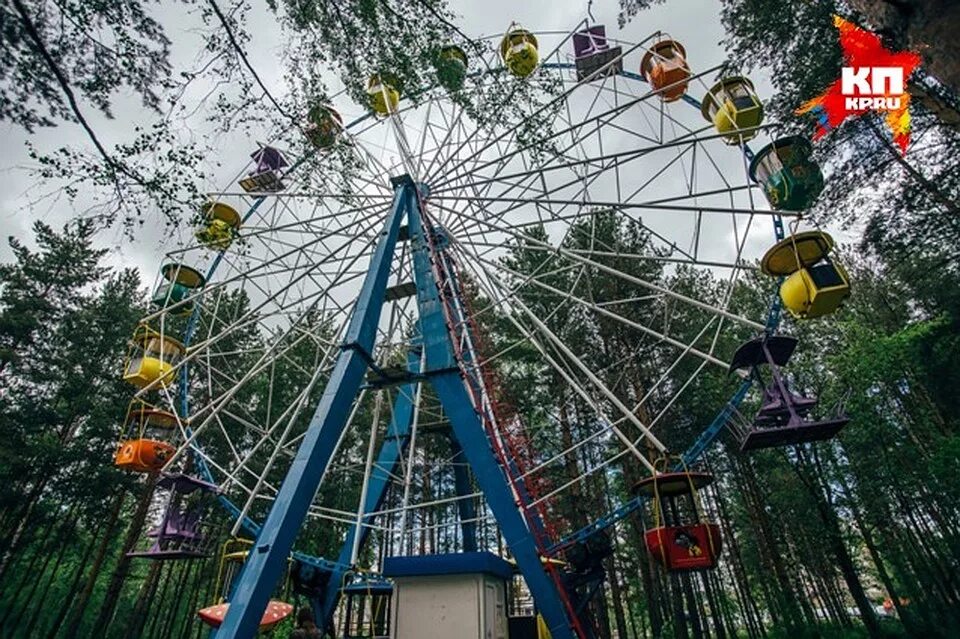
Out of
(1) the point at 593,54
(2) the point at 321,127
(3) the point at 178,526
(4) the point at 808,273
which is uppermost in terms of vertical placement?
(1) the point at 593,54

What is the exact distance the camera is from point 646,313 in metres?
17.5

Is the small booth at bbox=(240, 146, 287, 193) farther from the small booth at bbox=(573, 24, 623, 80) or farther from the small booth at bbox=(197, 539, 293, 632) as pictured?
the small booth at bbox=(197, 539, 293, 632)

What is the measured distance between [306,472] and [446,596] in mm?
3778

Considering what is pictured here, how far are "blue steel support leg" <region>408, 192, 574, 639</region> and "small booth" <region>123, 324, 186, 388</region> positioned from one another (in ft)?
17.0

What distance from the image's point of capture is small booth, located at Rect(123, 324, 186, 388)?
934 cm

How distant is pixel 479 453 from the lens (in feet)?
23.8

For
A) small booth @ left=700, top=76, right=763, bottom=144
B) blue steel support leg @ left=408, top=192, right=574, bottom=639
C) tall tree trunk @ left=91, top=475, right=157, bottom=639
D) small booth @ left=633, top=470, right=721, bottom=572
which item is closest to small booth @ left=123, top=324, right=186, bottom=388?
blue steel support leg @ left=408, top=192, right=574, bottom=639

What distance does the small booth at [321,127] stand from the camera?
545cm

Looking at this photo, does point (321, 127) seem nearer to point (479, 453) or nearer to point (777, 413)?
point (479, 453)

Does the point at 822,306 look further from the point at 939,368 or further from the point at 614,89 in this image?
the point at 939,368

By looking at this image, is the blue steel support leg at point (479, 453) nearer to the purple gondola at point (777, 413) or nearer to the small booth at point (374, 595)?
the small booth at point (374, 595)

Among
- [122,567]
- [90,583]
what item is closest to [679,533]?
[122,567]

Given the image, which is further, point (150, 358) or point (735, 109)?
point (150, 358)
